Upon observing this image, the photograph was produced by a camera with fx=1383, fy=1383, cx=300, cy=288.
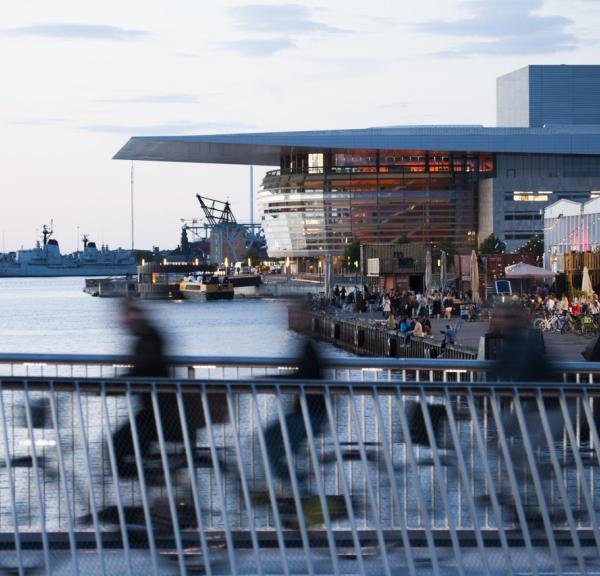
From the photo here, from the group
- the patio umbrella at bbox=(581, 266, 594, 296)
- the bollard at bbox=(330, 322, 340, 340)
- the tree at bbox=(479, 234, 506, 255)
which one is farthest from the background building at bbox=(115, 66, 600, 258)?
the patio umbrella at bbox=(581, 266, 594, 296)

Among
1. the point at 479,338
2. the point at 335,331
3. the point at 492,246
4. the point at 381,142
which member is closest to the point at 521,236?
the point at 492,246

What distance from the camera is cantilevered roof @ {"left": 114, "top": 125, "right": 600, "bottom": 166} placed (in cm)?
14025

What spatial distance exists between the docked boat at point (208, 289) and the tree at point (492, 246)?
2449 centimetres

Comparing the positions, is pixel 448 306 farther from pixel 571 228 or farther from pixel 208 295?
pixel 208 295

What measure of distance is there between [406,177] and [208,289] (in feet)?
105

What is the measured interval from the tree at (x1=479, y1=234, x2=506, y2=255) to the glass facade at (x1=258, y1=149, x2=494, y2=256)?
35.5 feet

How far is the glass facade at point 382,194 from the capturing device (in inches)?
5960

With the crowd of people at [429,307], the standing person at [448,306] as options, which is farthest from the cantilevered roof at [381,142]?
the standing person at [448,306]

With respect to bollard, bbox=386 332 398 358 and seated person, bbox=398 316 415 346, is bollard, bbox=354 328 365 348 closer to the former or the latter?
bollard, bbox=386 332 398 358

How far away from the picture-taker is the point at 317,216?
159375 millimetres

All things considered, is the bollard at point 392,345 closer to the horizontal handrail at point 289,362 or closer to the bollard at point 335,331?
the bollard at point 335,331

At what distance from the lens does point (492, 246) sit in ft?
438

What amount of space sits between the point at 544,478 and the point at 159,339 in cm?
231

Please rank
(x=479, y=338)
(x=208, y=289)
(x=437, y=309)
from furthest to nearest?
(x=208, y=289) → (x=437, y=309) → (x=479, y=338)
